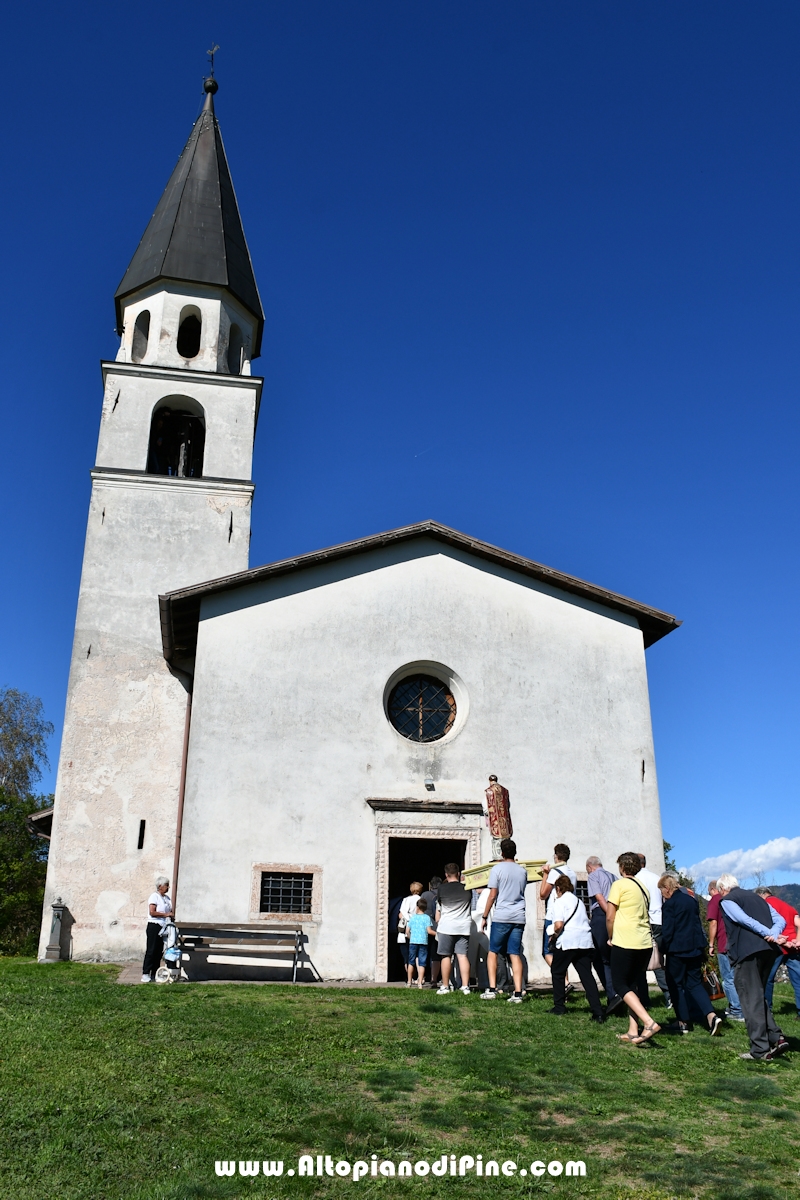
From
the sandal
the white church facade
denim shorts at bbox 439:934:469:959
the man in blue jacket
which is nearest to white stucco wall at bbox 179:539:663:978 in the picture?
the white church facade

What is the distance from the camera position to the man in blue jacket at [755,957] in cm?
822

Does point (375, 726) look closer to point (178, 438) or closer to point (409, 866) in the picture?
point (409, 866)

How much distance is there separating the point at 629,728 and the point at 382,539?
18.8ft

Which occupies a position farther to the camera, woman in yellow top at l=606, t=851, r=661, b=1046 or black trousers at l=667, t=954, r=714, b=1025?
black trousers at l=667, t=954, r=714, b=1025

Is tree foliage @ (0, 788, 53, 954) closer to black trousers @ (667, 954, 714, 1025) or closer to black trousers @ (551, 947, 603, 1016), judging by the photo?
black trousers @ (551, 947, 603, 1016)

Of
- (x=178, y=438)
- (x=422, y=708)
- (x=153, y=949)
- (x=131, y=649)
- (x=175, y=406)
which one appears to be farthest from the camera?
(x=178, y=438)

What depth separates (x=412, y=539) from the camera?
18.0 m

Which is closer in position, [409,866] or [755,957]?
[755,957]

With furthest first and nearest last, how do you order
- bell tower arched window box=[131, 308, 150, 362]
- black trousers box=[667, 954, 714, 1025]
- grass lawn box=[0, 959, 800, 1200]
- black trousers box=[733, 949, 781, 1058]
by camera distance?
bell tower arched window box=[131, 308, 150, 362] → black trousers box=[667, 954, 714, 1025] → black trousers box=[733, 949, 781, 1058] → grass lawn box=[0, 959, 800, 1200]

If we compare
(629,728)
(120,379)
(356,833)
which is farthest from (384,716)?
(120,379)

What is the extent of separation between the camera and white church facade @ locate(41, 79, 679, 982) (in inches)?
604

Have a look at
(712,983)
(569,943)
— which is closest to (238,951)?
(569,943)

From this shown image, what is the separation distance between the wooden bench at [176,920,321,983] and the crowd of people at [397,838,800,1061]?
7.35 feet

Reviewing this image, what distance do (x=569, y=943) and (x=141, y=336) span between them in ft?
62.1
